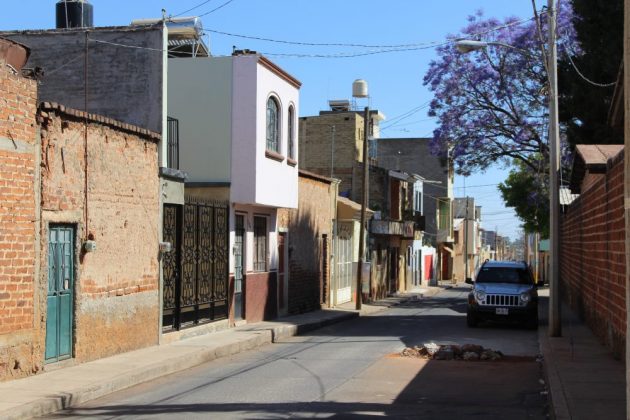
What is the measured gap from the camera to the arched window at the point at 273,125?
71.7ft

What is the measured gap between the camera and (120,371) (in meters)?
12.9

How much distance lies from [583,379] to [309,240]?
685 inches

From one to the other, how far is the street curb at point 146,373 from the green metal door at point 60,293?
122cm

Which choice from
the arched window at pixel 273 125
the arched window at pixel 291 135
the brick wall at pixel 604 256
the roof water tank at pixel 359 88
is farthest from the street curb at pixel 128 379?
the roof water tank at pixel 359 88

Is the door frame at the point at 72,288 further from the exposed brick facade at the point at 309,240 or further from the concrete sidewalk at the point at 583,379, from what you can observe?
the exposed brick facade at the point at 309,240

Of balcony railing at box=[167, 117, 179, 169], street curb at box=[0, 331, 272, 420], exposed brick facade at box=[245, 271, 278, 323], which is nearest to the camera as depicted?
street curb at box=[0, 331, 272, 420]

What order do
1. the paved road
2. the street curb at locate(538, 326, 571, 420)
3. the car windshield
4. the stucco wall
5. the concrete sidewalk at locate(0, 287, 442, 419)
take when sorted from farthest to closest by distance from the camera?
the stucco wall
the car windshield
the concrete sidewalk at locate(0, 287, 442, 419)
the paved road
the street curb at locate(538, 326, 571, 420)

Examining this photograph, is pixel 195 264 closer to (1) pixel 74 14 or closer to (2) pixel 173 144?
(2) pixel 173 144

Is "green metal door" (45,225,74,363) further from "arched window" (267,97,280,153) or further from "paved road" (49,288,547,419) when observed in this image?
"arched window" (267,97,280,153)

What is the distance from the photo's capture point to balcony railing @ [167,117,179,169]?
18984mm

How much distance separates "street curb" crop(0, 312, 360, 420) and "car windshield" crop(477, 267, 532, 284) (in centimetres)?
525

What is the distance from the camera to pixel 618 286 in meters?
13.6

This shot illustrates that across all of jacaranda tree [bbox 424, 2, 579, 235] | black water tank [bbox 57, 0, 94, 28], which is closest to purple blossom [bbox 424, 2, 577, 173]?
jacaranda tree [bbox 424, 2, 579, 235]

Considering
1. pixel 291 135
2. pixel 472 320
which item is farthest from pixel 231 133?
pixel 472 320
